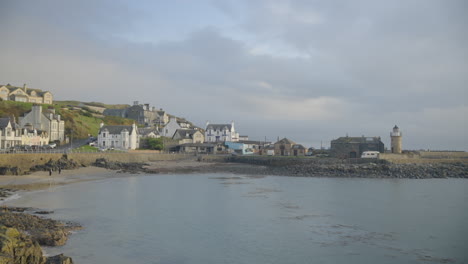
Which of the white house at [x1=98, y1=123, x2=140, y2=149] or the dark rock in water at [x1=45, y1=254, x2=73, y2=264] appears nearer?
the dark rock in water at [x1=45, y1=254, x2=73, y2=264]

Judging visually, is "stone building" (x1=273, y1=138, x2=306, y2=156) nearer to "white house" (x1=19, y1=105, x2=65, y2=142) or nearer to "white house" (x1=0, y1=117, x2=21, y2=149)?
"white house" (x1=19, y1=105, x2=65, y2=142)

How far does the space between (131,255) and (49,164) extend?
27.8 meters

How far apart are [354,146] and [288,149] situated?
42.1 feet

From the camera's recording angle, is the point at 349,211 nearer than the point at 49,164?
Yes

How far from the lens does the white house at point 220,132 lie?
261ft

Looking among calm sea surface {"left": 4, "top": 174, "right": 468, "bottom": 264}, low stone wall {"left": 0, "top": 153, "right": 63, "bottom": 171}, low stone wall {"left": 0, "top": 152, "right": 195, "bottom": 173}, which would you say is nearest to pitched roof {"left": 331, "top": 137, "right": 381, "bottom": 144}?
low stone wall {"left": 0, "top": 152, "right": 195, "bottom": 173}

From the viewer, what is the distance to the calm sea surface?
43.5 feet

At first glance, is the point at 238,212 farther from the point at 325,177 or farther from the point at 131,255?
the point at 325,177

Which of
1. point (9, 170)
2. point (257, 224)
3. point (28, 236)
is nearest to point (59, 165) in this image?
point (9, 170)

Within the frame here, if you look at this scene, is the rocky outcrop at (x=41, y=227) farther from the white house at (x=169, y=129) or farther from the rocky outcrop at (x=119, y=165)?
the white house at (x=169, y=129)

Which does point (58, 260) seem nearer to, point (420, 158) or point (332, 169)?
point (332, 169)

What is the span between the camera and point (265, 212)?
21.2m

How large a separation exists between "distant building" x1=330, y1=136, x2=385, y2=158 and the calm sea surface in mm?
24727

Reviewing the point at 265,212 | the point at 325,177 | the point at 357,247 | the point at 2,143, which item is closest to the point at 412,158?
the point at 325,177
